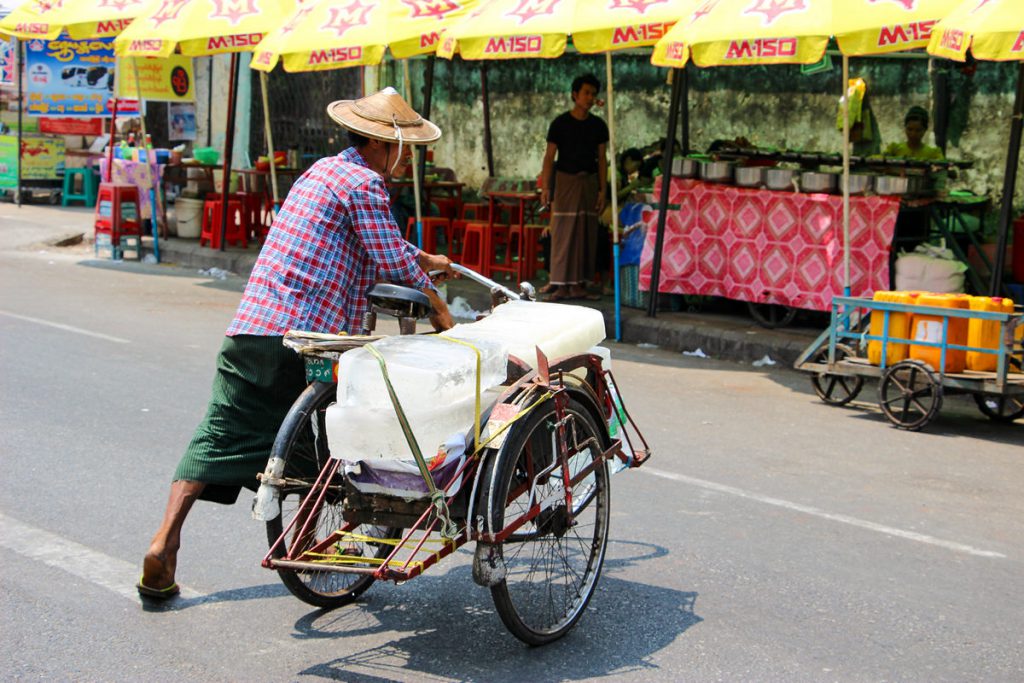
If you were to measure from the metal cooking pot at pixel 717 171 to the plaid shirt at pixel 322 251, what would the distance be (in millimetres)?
6840

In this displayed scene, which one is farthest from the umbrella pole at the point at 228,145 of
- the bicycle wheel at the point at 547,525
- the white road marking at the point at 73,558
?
the bicycle wheel at the point at 547,525

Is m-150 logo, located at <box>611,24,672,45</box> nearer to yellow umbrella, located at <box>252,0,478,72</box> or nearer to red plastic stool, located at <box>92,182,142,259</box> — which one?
yellow umbrella, located at <box>252,0,478,72</box>

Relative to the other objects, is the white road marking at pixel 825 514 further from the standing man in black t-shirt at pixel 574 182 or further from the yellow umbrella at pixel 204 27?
the yellow umbrella at pixel 204 27

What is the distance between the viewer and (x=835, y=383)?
29.3 feet

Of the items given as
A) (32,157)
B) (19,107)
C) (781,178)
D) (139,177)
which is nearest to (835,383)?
(781,178)

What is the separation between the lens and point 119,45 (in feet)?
45.5

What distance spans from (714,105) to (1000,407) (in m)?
7.83

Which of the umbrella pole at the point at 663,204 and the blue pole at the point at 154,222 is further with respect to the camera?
the blue pole at the point at 154,222

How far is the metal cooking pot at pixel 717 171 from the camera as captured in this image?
1086 centimetres

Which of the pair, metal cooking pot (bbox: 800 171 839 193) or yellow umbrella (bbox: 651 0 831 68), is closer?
yellow umbrella (bbox: 651 0 831 68)

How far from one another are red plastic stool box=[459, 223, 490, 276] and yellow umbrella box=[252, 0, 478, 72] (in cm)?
251

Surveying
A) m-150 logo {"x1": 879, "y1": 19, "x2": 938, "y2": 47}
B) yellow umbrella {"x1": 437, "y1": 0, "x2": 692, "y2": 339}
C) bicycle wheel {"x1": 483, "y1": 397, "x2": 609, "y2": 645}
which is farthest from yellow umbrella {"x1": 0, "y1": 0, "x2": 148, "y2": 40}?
bicycle wheel {"x1": 483, "y1": 397, "x2": 609, "y2": 645}

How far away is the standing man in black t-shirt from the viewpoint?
11.7 metres

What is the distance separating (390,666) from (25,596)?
4.82 feet
